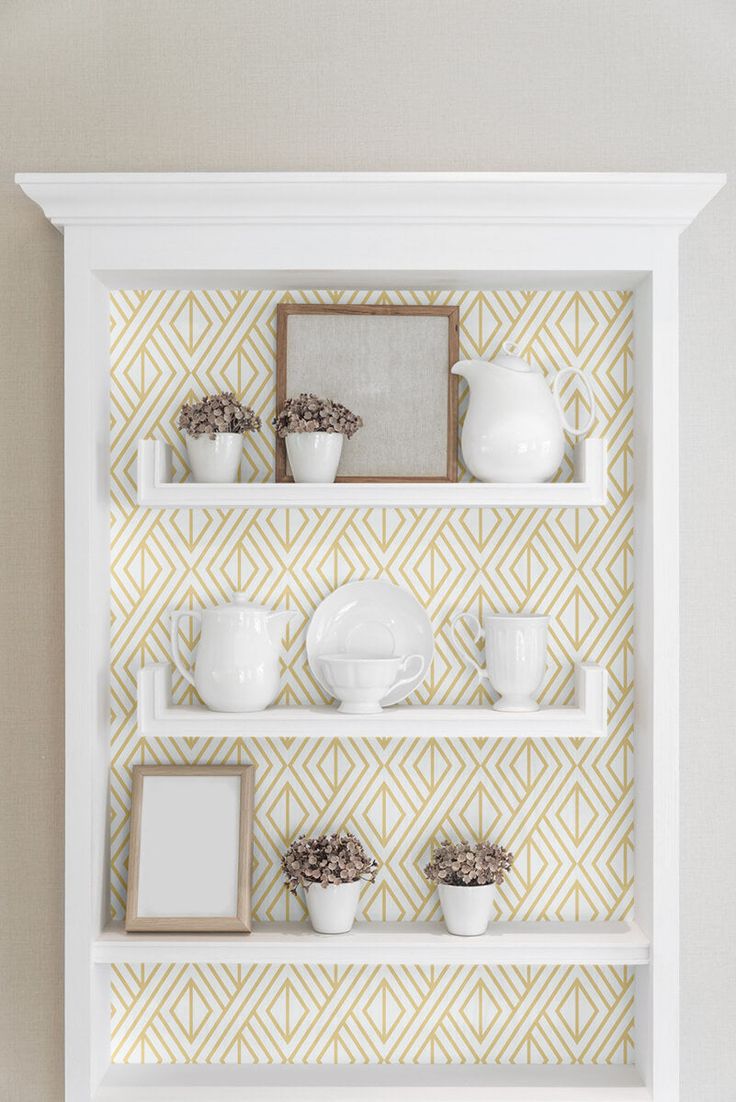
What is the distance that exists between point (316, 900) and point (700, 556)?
87 centimetres

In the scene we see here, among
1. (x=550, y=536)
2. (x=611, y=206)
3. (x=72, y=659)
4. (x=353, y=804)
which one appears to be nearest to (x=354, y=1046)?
(x=353, y=804)

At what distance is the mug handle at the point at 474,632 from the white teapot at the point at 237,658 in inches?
12.2

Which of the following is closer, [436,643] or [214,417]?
[214,417]

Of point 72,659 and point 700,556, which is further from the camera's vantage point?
point 700,556

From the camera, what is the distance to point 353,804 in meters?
1.79

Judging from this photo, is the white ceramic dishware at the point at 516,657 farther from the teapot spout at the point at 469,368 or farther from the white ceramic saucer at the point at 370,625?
the teapot spout at the point at 469,368

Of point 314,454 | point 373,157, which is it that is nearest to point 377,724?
point 314,454

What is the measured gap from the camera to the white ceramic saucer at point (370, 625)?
1.78m

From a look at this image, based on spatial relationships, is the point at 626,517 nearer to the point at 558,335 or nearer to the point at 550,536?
the point at 550,536

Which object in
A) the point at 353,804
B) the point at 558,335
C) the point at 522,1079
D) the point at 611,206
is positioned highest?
the point at 611,206

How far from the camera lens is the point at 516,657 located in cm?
167

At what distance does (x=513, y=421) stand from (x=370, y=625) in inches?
16.7

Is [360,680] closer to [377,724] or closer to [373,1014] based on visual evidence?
[377,724]

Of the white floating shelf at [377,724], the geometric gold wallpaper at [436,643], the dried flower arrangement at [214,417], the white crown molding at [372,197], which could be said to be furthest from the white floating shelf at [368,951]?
the white crown molding at [372,197]
